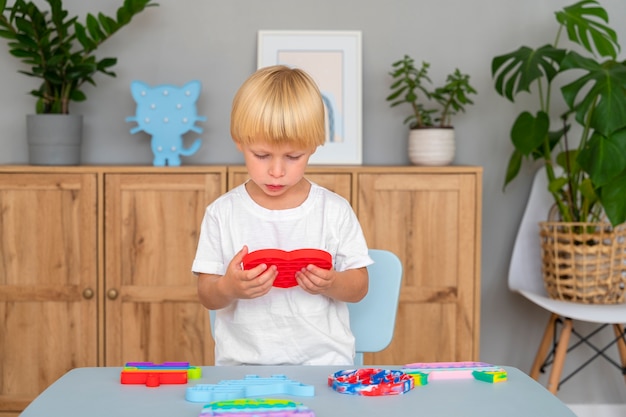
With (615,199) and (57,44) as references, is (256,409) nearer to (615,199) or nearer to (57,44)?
(615,199)

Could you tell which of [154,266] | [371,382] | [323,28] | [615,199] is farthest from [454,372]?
[323,28]

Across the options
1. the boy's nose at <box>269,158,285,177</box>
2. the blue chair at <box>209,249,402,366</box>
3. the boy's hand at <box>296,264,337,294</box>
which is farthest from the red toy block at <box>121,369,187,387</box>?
the blue chair at <box>209,249,402,366</box>

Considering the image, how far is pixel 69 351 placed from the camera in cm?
305

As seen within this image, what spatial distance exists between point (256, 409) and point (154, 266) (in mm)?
1964

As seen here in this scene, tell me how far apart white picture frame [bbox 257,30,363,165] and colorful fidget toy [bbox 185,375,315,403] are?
2080 millimetres

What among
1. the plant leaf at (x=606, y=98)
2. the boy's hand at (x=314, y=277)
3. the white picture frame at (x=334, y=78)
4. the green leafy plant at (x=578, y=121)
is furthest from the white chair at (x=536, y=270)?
the boy's hand at (x=314, y=277)

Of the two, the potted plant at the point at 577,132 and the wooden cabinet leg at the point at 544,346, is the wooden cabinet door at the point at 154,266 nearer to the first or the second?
the potted plant at the point at 577,132

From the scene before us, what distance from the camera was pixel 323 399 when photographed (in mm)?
1236

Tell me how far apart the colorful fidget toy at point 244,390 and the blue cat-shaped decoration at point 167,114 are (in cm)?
200

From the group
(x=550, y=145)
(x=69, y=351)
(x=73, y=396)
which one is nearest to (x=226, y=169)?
(x=69, y=351)

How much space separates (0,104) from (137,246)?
878mm

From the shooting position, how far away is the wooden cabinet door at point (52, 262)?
120 inches

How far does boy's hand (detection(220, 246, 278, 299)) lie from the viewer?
1484mm

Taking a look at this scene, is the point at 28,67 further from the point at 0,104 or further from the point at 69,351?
the point at 69,351
